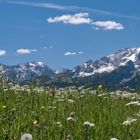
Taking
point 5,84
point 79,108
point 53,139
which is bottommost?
point 53,139

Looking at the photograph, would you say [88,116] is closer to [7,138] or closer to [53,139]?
[53,139]

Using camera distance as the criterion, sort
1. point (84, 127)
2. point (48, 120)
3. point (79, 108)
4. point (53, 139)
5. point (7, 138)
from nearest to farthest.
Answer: point (7, 138) → point (53, 139) → point (84, 127) → point (48, 120) → point (79, 108)

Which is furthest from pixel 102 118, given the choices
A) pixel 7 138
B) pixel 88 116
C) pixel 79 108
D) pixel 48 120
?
pixel 7 138

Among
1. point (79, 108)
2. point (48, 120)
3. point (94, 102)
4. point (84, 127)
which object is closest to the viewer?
point (84, 127)

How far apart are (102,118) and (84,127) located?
1.77m

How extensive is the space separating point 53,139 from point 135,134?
6.46ft

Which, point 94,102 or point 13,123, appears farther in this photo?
point 94,102

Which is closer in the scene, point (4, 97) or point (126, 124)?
point (126, 124)

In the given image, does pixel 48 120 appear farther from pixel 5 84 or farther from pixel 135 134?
pixel 5 84

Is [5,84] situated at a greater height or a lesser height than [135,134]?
greater

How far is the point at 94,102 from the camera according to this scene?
15.7 meters

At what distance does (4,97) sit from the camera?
13891 mm

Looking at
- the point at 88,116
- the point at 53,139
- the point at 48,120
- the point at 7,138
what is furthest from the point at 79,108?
the point at 7,138

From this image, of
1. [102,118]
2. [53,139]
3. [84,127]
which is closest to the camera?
[53,139]
